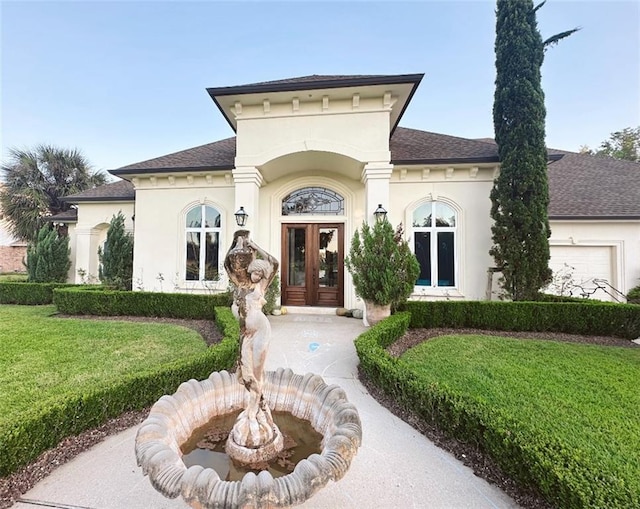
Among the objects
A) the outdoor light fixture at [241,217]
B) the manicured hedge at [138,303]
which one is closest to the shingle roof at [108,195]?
the manicured hedge at [138,303]

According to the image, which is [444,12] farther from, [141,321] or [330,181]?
[141,321]

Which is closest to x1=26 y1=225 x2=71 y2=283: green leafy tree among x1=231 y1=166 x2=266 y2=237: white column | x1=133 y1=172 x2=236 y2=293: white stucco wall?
x1=133 y1=172 x2=236 y2=293: white stucco wall

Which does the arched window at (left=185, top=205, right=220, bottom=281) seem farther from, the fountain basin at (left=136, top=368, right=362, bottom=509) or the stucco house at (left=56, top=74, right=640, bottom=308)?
the fountain basin at (left=136, top=368, right=362, bottom=509)

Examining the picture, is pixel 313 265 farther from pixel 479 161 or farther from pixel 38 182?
pixel 38 182

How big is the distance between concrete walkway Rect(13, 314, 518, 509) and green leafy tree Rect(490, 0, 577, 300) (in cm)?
700

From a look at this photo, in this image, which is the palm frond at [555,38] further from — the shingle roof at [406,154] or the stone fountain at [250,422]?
the stone fountain at [250,422]

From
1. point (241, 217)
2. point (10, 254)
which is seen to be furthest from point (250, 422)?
point (10, 254)

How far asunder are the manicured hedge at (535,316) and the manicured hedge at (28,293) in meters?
13.4

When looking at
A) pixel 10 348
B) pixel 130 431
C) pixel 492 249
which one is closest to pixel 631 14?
pixel 492 249

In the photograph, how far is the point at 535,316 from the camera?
678cm

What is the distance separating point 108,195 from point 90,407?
42.9 feet

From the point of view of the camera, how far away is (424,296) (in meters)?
8.94

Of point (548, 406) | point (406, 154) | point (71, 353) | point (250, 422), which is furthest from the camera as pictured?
point (406, 154)

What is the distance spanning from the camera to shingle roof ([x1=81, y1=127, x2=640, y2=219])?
9.22 meters
